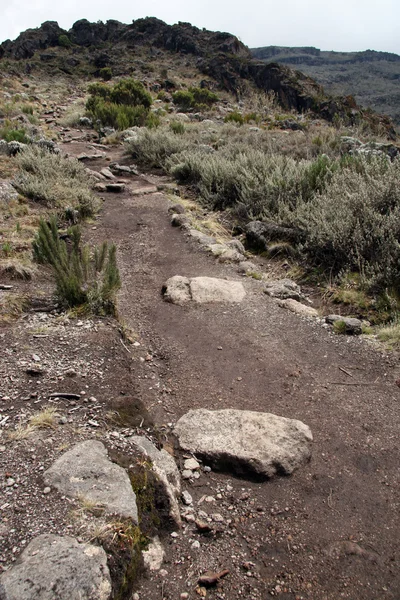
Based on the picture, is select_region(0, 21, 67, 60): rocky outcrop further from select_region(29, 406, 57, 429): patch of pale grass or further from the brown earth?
select_region(29, 406, 57, 429): patch of pale grass

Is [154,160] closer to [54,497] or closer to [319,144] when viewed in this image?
[319,144]

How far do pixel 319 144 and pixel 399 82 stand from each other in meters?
110

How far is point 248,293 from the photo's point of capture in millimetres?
4984

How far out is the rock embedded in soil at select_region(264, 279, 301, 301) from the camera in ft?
16.3

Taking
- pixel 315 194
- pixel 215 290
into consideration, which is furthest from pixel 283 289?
pixel 315 194

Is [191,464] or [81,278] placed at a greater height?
[81,278]

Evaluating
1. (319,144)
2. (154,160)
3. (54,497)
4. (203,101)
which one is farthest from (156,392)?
(203,101)

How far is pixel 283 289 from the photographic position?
5.02 m

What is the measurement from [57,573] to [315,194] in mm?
6513

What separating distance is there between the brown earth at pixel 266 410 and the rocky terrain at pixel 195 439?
0.01m

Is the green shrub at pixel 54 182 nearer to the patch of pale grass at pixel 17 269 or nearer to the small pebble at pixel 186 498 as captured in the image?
the patch of pale grass at pixel 17 269

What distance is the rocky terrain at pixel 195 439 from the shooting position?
197 cm

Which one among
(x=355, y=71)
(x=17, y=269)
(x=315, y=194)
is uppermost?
(x=355, y=71)

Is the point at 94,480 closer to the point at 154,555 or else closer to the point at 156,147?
the point at 154,555
